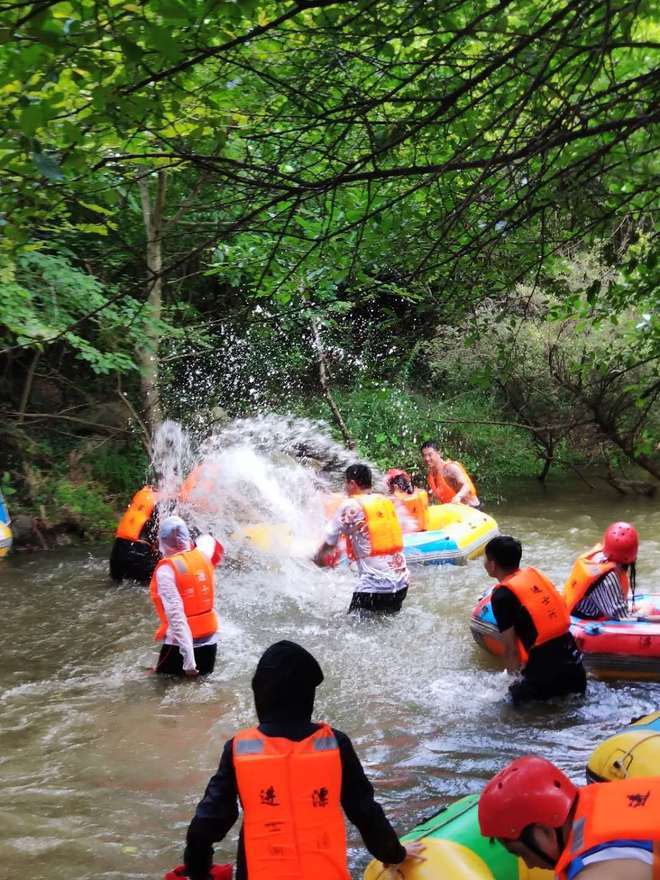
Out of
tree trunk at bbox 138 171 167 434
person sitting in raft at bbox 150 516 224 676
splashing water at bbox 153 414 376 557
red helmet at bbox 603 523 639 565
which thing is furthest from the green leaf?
tree trunk at bbox 138 171 167 434

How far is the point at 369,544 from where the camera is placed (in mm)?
7910

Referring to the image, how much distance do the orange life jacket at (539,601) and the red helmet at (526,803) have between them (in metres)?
3.29

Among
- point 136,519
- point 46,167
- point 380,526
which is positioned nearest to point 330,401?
point 136,519

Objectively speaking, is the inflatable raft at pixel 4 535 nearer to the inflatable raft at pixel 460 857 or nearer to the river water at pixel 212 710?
the river water at pixel 212 710

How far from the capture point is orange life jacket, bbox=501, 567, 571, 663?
5.70 meters

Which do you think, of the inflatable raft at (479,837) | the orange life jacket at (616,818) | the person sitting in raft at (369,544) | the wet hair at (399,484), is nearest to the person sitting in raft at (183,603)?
the person sitting in raft at (369,544)

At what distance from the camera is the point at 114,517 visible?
1332cm

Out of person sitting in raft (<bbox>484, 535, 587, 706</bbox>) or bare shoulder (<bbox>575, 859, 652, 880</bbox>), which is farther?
person sitting in raft (<bbox>484, 535, 587, 706</bbox>)

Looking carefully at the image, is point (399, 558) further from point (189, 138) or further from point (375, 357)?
point (375, 357)

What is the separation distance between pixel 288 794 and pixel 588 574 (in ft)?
15.3

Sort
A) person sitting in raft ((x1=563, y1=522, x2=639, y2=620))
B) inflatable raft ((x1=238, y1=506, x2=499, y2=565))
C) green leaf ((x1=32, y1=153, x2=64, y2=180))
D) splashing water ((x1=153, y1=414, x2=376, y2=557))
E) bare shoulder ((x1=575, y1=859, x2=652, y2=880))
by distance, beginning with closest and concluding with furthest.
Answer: bare shoulder ((x1=575, y1=859, x2=652, y2=880))
green leaf ((x1=32, y1=153, x2=64, y2=180))
person sitting in raft ((x1=563, y1=522, x2=639, y2=620))
inflatable raft ((x1=238, y1=506, x2=499, y2=565))
splashing water ((x1=153, y1=414, x2=376, y2=557))

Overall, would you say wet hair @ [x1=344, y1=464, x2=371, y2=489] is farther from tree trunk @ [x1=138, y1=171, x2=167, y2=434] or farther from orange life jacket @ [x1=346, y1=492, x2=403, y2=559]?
tree trunk @ [x1=138, y1=171, x2=167, y2=434]

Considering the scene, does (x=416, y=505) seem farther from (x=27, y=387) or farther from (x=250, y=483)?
(x=27, y=387)

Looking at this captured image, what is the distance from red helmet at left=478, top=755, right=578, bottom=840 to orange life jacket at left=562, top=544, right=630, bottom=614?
4635mm
